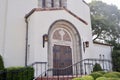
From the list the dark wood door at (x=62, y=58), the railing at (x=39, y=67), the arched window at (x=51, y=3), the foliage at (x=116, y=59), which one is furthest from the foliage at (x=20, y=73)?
the foliage at (x=116, y=59)

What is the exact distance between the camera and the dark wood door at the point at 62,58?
12047 millimetres

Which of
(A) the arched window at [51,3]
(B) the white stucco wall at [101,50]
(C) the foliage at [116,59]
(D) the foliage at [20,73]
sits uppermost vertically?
(A) the arched window at [51,3]

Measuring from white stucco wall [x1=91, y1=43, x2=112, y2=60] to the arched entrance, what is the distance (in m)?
2.87

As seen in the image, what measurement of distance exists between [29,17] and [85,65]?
4.99 meters

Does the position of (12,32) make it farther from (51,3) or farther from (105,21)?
(105,21)

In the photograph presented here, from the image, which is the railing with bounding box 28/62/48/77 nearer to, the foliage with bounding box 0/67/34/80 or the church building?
the church building

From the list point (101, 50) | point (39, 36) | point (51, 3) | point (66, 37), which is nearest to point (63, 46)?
point (66, 37)

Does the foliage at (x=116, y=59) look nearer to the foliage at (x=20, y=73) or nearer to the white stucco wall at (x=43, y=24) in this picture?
the white stucco wall at (x=43, y=24)

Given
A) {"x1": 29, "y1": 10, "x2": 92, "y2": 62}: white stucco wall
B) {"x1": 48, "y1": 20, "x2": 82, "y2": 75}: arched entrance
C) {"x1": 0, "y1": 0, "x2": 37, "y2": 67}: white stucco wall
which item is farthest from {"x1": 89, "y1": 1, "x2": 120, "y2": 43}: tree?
{"x1": 0, "y1": 0, "x2": 37, "y2": 67}: white stucco wall

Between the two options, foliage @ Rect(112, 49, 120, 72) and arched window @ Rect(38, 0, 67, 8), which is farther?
foliage @ Rect(112, 49, 120, 72)

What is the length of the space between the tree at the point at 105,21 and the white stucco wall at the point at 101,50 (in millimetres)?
5819

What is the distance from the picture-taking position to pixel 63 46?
41.9 feet

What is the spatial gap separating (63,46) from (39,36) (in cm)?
223

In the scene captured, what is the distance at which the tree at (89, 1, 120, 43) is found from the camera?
23.2 meters
